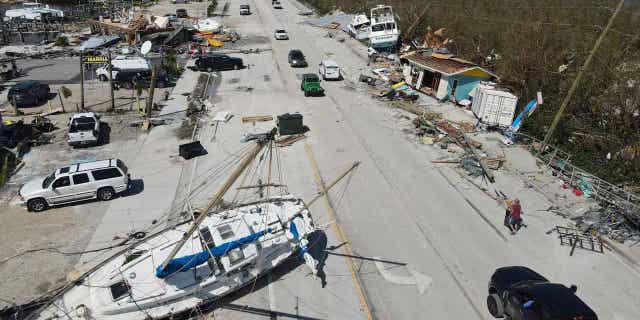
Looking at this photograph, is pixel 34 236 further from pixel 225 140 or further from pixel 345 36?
pixel 345 36

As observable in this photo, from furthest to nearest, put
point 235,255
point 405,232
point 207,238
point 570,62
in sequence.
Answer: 1. point 570,62
2. point 405,232
3. point 207,238
4. point 235,255

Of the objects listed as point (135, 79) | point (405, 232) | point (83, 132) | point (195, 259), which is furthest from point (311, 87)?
point (195, 259)

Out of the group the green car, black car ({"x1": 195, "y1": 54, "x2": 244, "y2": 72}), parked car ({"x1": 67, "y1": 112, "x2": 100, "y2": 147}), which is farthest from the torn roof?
parked car ({"x1": 67, "y1": 112, "x2": 100, "y2": 147})

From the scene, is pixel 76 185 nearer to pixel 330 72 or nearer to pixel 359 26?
pixel 330 72

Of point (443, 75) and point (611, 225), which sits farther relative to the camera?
point (443, 75)

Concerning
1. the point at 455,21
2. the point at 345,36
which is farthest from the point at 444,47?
the point at 345,36

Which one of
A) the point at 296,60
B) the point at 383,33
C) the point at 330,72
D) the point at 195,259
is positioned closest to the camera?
the point at 195,259

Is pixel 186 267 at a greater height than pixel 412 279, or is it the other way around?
pixel 186 267
